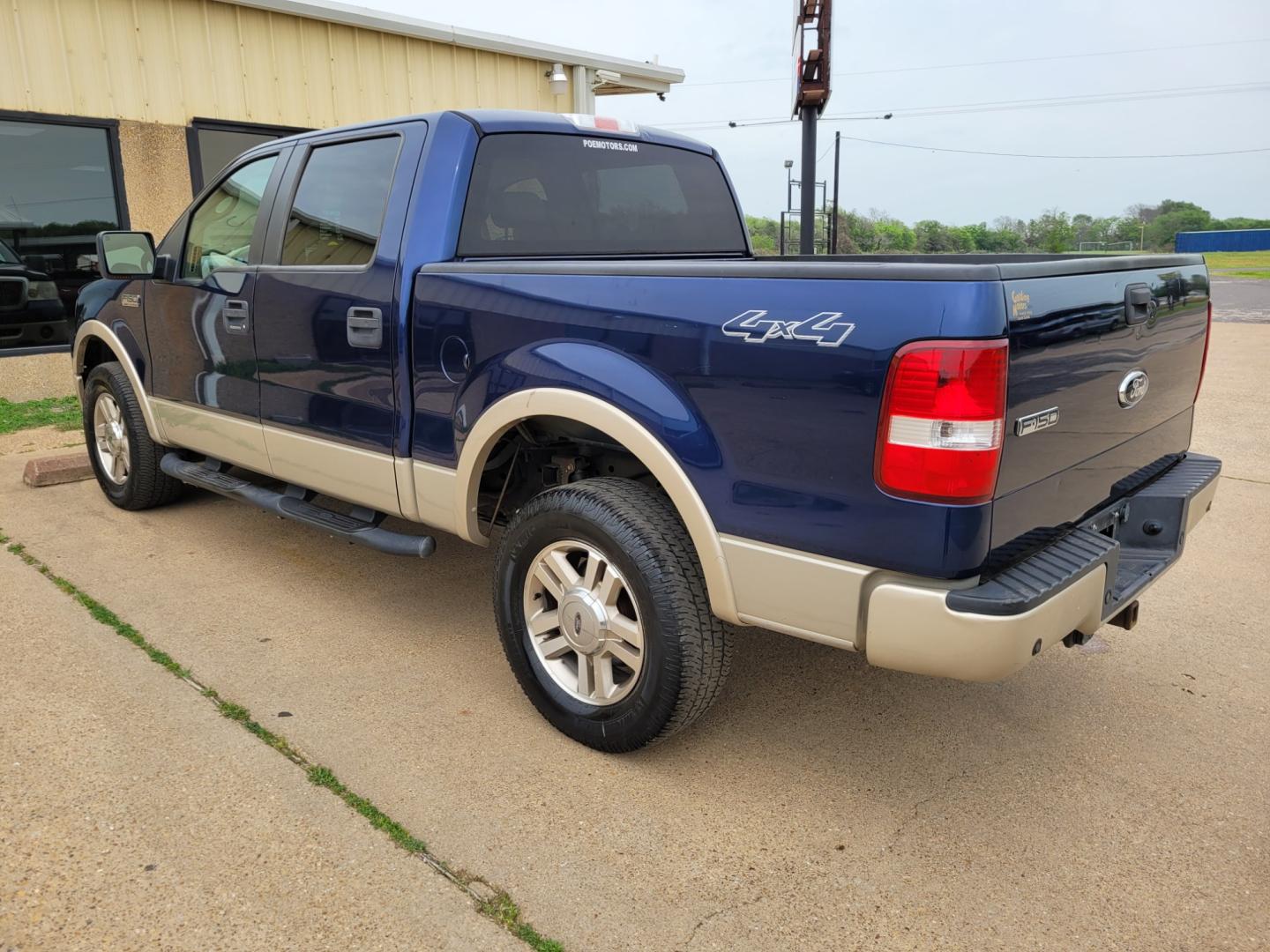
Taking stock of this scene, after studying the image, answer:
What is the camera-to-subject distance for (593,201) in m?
3.94

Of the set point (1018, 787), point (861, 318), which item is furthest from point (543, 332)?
point (1018, 787)

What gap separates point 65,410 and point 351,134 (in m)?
6.01

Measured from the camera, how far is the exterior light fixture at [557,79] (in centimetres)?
1133

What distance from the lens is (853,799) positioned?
2791mm

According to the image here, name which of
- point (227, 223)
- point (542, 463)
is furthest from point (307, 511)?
point (227, 223)

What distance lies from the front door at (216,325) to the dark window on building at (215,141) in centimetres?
493

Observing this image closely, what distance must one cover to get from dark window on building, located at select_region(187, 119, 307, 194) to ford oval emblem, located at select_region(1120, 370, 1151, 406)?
8.43 metres

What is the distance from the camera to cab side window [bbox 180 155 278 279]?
4.26m

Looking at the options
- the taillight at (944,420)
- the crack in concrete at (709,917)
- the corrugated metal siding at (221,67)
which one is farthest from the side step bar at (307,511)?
the corrugated metal siding at (221,67)

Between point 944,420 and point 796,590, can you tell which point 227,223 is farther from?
point 944,420

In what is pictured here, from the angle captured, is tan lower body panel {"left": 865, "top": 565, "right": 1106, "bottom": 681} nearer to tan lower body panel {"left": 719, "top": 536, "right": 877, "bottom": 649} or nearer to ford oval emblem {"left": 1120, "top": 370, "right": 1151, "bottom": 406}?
tan lower body panel {"left": 719, "top": 536, "right": 877, "bottom": 649}

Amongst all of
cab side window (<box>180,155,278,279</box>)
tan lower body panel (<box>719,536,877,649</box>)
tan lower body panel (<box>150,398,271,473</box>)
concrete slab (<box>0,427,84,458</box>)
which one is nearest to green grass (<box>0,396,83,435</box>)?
concrete slab (<box>0,427,84,458</box>)

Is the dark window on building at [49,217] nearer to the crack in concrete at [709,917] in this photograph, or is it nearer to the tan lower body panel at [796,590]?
the tan lower body panel at [796,590]

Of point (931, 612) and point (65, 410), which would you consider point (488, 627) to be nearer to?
point (931, 612)
